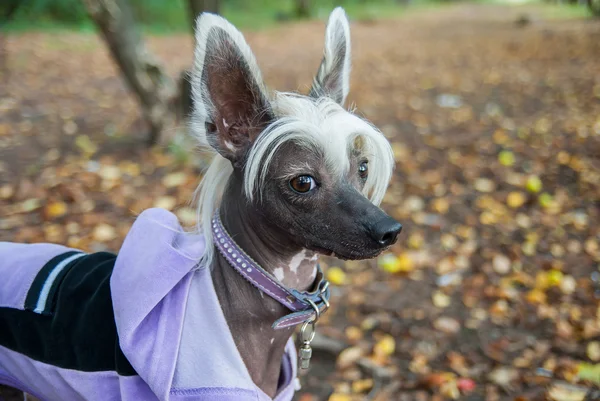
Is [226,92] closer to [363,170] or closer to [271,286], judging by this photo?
[363,170]

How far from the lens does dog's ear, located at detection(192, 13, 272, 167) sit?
5.60ft

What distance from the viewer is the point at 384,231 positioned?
1.64m

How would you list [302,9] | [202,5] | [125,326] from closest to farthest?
[125,326] → [202,5] → [302,9]

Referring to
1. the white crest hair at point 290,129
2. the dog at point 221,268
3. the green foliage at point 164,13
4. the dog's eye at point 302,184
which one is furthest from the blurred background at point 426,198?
the green foliage at point 164,13

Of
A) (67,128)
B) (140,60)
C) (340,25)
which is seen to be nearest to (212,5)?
(140,60)

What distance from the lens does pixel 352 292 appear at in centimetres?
373

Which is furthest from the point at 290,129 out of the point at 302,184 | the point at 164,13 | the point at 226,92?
the point at 164,13

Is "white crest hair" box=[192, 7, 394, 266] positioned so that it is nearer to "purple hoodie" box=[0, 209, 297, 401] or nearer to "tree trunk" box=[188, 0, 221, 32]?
"purple hoodie" box=[0, 209, 297, 401]

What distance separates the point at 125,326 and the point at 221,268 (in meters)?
0.40

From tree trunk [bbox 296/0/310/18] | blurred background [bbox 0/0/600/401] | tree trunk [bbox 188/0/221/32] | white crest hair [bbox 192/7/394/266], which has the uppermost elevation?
white crest hair [bbox 192/7/394/266]

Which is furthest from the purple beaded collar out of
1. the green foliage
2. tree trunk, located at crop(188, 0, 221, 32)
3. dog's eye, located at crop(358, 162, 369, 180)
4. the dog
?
the green foliage

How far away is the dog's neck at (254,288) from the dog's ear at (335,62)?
54 centimetres

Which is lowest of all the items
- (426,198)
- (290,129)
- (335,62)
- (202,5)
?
(426,198)

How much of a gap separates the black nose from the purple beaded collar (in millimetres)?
374
